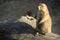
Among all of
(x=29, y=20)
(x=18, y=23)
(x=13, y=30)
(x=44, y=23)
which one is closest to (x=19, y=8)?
(x=29, y=20)

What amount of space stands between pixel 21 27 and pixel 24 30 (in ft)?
1.17

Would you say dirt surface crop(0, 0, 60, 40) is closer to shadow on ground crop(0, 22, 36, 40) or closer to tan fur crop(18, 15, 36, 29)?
shadow on ground crop(0, 22, 36, 40)

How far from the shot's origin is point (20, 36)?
30.0ft

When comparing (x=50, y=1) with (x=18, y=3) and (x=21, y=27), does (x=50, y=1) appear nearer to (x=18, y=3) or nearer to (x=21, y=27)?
(x=18, y=3)

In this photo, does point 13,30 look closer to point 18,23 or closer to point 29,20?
point 18,23

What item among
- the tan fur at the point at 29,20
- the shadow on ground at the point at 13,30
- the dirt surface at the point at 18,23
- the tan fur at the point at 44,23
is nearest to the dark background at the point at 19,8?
the dirt surface at the point at 18,23

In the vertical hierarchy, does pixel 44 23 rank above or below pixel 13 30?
above

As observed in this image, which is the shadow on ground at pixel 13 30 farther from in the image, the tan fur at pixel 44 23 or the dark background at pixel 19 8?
the dark background at pixel 19 8

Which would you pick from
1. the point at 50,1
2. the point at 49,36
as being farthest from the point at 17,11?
the point at 49,36

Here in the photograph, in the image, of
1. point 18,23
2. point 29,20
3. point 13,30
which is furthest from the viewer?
point 29,20

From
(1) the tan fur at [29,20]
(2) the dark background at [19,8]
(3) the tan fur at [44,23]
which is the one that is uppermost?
(3) the tan fur at [44,23]

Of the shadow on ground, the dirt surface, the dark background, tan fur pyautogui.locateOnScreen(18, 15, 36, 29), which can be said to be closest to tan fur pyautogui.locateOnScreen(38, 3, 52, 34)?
the dirt surface

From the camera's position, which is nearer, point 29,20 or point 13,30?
point 13,30

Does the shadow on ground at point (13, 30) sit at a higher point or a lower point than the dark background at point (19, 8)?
higher
